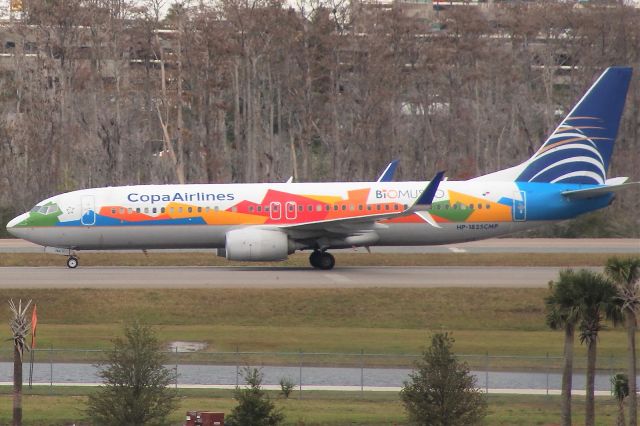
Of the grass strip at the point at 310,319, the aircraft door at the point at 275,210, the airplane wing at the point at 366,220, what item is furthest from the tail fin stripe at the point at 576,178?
the aircraft door at the point at 275,210

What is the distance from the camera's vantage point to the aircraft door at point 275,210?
45594 mm

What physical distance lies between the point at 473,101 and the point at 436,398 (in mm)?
68913

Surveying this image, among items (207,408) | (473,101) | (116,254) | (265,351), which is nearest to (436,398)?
(207,408)

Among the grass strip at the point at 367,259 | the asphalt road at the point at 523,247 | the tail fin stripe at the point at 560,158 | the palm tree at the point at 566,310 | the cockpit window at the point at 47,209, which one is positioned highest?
the tail fin stripe at the point at 560,158

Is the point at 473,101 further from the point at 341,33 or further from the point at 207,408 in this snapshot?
the point at 207,408

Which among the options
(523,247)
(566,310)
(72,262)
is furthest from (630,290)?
(523,247)

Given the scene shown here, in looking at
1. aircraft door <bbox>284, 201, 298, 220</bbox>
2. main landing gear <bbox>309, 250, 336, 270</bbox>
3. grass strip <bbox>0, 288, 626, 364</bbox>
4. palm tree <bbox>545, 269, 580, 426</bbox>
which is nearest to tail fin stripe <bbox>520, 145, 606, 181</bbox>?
main landing gear <bbox>309, 250, 336, 270</bbox>

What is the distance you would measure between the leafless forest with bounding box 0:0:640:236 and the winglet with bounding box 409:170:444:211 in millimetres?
36083

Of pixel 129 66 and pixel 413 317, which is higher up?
pixel 129 66

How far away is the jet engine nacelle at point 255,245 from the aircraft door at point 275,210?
1276 mm

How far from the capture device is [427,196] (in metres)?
42.7

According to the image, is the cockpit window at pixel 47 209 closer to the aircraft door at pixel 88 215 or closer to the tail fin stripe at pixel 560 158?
the aircraft door at pixel 88 215

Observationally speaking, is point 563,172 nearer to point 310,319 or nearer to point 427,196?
point 427,196

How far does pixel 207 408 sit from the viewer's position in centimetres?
2744
